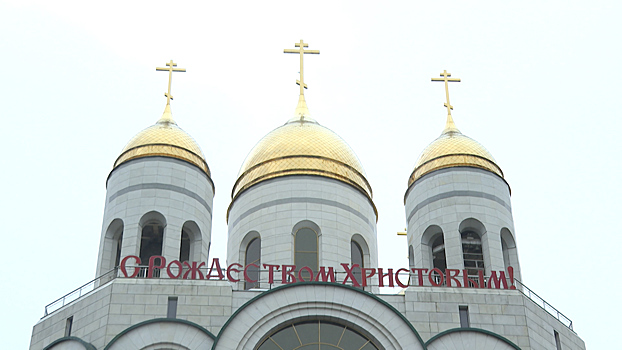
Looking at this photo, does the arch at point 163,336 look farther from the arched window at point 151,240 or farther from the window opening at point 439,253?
the window opening at point 439,253

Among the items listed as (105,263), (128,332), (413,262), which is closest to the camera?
(128,332)

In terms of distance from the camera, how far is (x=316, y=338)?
27.6 metres

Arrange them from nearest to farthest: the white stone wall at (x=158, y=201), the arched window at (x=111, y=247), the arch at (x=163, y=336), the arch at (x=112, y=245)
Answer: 1. the arch at (x=163, y=336)
2. the white stone wall at (x=158, y=201)
3. the arched window at (x=111, y=247)
4. the arch at (x=112, y=245)

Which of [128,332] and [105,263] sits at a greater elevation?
[105,263]

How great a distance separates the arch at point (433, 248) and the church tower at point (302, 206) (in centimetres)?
198

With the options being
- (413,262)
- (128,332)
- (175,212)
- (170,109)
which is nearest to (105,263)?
(175,212)

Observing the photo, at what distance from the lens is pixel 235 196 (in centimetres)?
3612

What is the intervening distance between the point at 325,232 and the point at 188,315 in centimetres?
732

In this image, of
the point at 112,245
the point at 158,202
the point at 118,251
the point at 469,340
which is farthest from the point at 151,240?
the point at 469,340

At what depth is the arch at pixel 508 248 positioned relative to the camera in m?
33.4

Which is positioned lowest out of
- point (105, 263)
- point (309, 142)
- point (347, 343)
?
point (347, 343)

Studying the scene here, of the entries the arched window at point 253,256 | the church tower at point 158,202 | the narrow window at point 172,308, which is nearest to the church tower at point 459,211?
the arched window at point 253,256

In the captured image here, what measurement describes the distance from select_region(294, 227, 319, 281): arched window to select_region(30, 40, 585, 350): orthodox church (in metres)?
0.05

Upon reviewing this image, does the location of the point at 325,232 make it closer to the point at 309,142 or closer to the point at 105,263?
the point at 309,142
